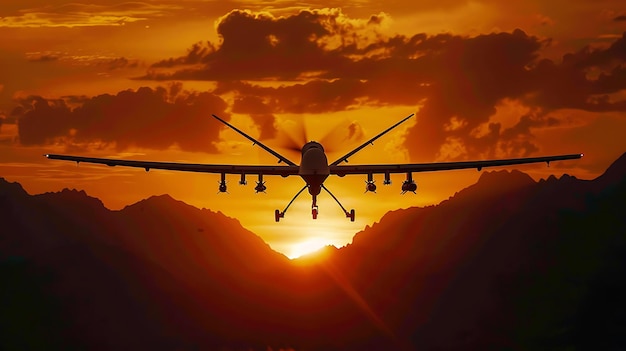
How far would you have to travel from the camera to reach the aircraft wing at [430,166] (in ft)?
410

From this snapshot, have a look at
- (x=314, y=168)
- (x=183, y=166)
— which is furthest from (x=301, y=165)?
(x=183, y=166)

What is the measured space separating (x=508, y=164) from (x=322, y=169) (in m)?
31.6

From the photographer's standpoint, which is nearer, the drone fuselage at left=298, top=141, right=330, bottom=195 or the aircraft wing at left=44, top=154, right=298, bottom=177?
the drone fuselage at left=298, top=141, right=330, bottom=195

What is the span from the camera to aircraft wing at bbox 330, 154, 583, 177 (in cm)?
12494

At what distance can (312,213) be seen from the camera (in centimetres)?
12638

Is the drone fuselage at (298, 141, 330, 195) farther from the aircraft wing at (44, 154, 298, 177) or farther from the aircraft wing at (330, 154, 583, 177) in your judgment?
the aircraft wing at (44, 154, 298, 177)

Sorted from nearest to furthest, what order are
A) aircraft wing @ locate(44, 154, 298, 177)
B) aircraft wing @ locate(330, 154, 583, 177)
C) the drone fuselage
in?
the drone fuselage < aircraft wing @ locate(330, 154, 583, 177) < aircraft wing @ locate(44, 154, 298, 177)

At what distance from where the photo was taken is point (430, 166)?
13238 cm

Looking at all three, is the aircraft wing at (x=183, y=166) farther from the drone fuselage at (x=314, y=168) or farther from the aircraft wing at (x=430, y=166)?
the drone fuselage at (x=314, y=168)

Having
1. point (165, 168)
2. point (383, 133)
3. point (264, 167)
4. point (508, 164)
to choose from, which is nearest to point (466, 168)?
point (508, 164)

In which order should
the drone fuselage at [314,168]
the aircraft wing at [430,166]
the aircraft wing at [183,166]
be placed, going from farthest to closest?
the aircraft wing at [183,166] < the aircraft wing at [430,166] < the drone fuselage at [314,168]

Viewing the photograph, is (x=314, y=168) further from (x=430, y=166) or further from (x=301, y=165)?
(x=430, y=166)

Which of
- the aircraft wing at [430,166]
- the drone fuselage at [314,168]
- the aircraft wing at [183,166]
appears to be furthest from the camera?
the aircraft wing at [183,166]

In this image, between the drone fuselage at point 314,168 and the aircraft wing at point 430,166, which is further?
the aircraft wing at point 430,166
